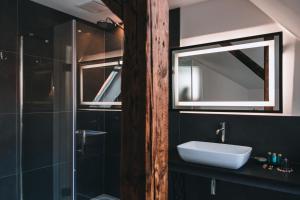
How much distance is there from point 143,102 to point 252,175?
3.66ft

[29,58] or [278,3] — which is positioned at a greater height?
[278,3]

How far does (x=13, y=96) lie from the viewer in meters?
2.13

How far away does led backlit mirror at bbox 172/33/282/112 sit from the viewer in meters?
1.92

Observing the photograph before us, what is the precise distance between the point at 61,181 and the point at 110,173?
0.64 meters

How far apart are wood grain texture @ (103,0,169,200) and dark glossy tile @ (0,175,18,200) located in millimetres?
1630

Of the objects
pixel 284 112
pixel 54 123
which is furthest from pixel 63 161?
pixel 284 112

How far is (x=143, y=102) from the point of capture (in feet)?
3.12

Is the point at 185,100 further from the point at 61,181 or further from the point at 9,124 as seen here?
the point at 9,124

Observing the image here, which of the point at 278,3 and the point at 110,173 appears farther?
the point at 110,173

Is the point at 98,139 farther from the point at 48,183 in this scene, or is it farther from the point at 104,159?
the point at 48,183

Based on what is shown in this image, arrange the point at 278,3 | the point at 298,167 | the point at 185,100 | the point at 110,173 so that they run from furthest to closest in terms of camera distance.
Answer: the point at 110,173
the point at 185,100
the point at 298,167
the point at 278,3

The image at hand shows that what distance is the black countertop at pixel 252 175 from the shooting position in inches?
58.6

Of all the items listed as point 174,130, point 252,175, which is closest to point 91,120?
point 174,130

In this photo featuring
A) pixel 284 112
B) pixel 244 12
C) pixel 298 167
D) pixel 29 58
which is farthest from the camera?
pixel 29 58
